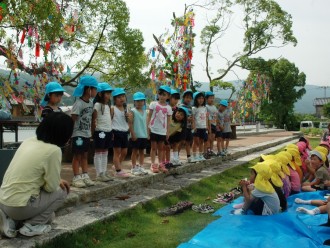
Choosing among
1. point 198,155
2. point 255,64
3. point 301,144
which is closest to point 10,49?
point 198,155

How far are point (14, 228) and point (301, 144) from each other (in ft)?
19.8

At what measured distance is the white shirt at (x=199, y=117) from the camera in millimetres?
8273

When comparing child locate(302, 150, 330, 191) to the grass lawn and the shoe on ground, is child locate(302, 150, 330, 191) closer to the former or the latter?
the grass lawn

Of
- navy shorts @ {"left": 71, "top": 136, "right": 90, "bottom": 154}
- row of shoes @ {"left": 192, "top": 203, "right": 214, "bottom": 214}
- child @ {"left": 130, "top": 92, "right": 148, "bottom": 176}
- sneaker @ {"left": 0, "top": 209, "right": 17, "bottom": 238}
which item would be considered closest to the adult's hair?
sneaker @ {"left": 0, "top": 209, "right": 17, "bottom": 238}

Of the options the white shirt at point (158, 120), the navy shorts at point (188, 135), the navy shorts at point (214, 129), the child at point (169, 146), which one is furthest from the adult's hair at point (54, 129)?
the navy shorts at point (214, 129)

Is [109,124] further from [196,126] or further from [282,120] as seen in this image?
[282,120]

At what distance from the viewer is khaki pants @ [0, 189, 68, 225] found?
3410 millimetres

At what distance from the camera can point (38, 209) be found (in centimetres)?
350

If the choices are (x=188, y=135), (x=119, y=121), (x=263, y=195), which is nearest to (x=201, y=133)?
(x=188, y=135)

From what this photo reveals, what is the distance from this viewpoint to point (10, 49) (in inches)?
291

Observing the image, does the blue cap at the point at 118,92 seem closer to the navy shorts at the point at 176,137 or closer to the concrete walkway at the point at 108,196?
the concrete walkway at the point at 108,196

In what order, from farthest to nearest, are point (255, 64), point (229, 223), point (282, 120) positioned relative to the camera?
point (282, 120) < point (255, 64) < point (229, 223)

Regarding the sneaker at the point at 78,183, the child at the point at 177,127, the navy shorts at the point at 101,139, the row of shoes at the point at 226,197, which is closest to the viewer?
the sneaker at the point at 78,183

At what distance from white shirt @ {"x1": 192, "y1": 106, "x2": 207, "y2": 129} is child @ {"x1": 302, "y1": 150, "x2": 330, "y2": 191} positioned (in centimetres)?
249
